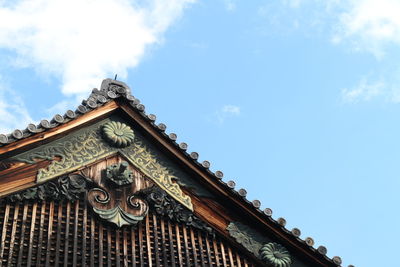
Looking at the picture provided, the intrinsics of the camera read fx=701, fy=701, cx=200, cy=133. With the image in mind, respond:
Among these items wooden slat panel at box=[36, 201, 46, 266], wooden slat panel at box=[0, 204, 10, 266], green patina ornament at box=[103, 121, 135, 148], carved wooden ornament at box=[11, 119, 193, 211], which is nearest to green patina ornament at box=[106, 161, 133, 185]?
carved wooden ornament at box=[11, 119, 193, 211]

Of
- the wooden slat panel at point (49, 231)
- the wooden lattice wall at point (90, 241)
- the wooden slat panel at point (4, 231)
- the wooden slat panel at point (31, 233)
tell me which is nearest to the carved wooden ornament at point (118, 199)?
the wooden lattice wall at point (90, 241)

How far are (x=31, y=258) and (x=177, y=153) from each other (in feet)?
12.0

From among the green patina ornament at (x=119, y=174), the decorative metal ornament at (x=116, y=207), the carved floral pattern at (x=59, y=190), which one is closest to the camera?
the carved floral pattern at (x=59, y=190)

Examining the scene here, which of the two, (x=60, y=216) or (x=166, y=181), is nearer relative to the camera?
(x=60, y=216)

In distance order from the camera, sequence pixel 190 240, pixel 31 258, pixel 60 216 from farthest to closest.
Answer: pixel 190 240 → pixel 60 216 → pixel 31 258

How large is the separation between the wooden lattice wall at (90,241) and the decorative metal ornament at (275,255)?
0.35 m

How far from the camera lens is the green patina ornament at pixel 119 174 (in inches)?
512

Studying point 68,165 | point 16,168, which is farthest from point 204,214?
point 16,168

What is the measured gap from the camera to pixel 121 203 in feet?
42.3

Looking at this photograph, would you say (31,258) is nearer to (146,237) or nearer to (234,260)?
(146,237)

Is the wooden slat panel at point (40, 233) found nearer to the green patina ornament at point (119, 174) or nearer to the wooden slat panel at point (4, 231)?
the wooden slat panel at point (4, 231)

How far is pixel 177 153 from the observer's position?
13.7 metres

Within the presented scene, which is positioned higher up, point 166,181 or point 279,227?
point 166,181

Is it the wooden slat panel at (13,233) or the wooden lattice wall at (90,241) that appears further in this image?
the wooden lattice wall at (90,241)
